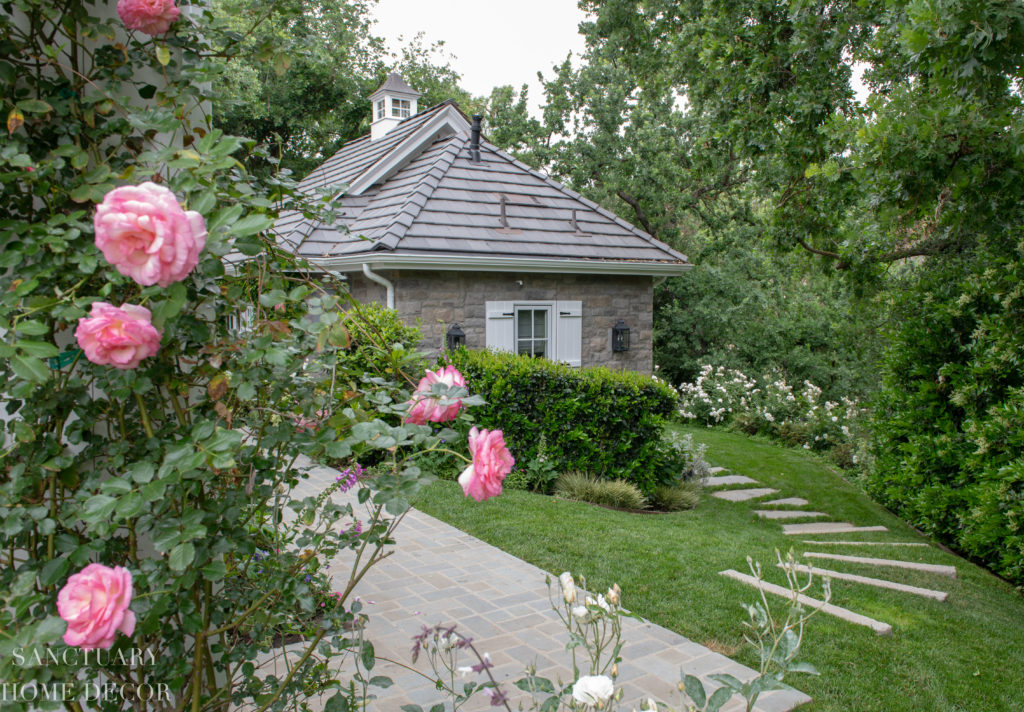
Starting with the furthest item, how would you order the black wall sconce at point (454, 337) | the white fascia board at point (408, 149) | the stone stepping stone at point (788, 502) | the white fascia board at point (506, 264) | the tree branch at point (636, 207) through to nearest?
1. the tree branch at point (636, 207)
2. the white fascia board at point (408, 149)
3. the black wall sconce at point (454, 337)
4. the white fascia board at point (506, 264)
5. the stone stepping stone at point (788, 502)

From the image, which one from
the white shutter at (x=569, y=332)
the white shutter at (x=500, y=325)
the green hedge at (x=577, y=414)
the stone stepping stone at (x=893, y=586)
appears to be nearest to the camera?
the stone stepping stone at (x=893, y=586)

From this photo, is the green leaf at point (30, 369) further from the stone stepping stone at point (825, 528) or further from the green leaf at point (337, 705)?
the stone stepping stone at point (825, 528)

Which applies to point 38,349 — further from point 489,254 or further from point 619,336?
point 619,336

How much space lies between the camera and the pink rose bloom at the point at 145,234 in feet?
4.02

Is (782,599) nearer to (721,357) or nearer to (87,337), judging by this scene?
(87,337)

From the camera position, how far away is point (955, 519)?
6.80 meters

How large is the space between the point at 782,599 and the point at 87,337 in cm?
436

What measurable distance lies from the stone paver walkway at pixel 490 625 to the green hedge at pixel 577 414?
7.15 feet

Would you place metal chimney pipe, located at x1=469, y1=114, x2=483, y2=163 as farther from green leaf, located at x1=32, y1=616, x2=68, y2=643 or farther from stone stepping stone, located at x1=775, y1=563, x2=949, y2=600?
green leaf, located at x1=32, y1=616, x2=68, y2=643

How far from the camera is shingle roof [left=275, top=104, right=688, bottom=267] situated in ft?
30.6

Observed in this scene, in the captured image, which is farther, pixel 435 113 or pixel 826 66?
pixel 435 113

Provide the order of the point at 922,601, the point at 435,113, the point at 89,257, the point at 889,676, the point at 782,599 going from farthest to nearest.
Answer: the point at 435,113, the point at 922,601, the point at 782,599, the point at 889,676, the point at 89,257

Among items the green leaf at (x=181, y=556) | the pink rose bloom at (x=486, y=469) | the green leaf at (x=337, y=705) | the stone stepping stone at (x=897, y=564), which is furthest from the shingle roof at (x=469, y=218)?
the green leaf at (x=181, y=556)

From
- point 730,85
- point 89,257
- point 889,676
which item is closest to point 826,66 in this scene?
point 730,85
